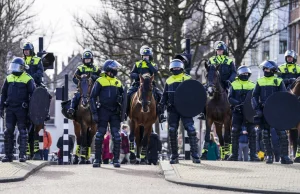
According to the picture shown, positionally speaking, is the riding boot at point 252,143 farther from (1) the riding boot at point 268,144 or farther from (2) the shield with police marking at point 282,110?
(2) the shield with police marking at point 282,110

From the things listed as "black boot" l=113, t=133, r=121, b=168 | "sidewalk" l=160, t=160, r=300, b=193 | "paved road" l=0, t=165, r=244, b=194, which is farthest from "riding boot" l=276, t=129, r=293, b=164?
"black boot" l=113, t=133, r=121, b=168

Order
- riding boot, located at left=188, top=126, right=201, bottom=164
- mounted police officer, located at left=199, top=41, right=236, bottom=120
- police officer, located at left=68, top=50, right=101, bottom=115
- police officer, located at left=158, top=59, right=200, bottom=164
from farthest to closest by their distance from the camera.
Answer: police officer, located at left=68, top=50, right=101, bottom=115, mounted police officer, located at left=199, top=41, right=236, bottom=120, police officer, located at left=158, top=59, right=200, bottom=164, riding boot, located at left=188, top=126, right=201, bottom=164

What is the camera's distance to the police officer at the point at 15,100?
21969 mm

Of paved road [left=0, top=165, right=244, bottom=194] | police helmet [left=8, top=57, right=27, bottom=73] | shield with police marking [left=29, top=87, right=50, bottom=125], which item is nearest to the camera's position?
paved road [left=0, top=165, right=244, bottom=194]

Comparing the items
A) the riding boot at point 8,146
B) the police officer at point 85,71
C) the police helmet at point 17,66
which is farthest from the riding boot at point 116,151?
the police officer at point 85,71

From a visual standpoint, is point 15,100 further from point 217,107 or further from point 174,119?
point 217,107

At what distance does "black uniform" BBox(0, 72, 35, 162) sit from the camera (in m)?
22.0

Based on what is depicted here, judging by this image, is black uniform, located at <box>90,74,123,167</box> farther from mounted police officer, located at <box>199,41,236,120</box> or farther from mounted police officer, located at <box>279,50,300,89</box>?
mounted police officer, located at <box>279,50,300,89</box>

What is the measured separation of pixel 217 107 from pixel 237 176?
636cm

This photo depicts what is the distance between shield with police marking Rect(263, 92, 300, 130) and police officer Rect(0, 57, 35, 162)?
4.92 meters

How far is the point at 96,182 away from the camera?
17141mm

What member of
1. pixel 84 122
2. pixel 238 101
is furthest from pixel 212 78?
pixel 84 122

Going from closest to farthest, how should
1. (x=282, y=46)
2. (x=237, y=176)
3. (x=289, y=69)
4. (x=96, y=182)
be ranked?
(x=96, y=182)
(x=237, y=176)
(x=289, y=69)
(x=282, y=46)

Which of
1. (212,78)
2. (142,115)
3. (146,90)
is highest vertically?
(212,78)
